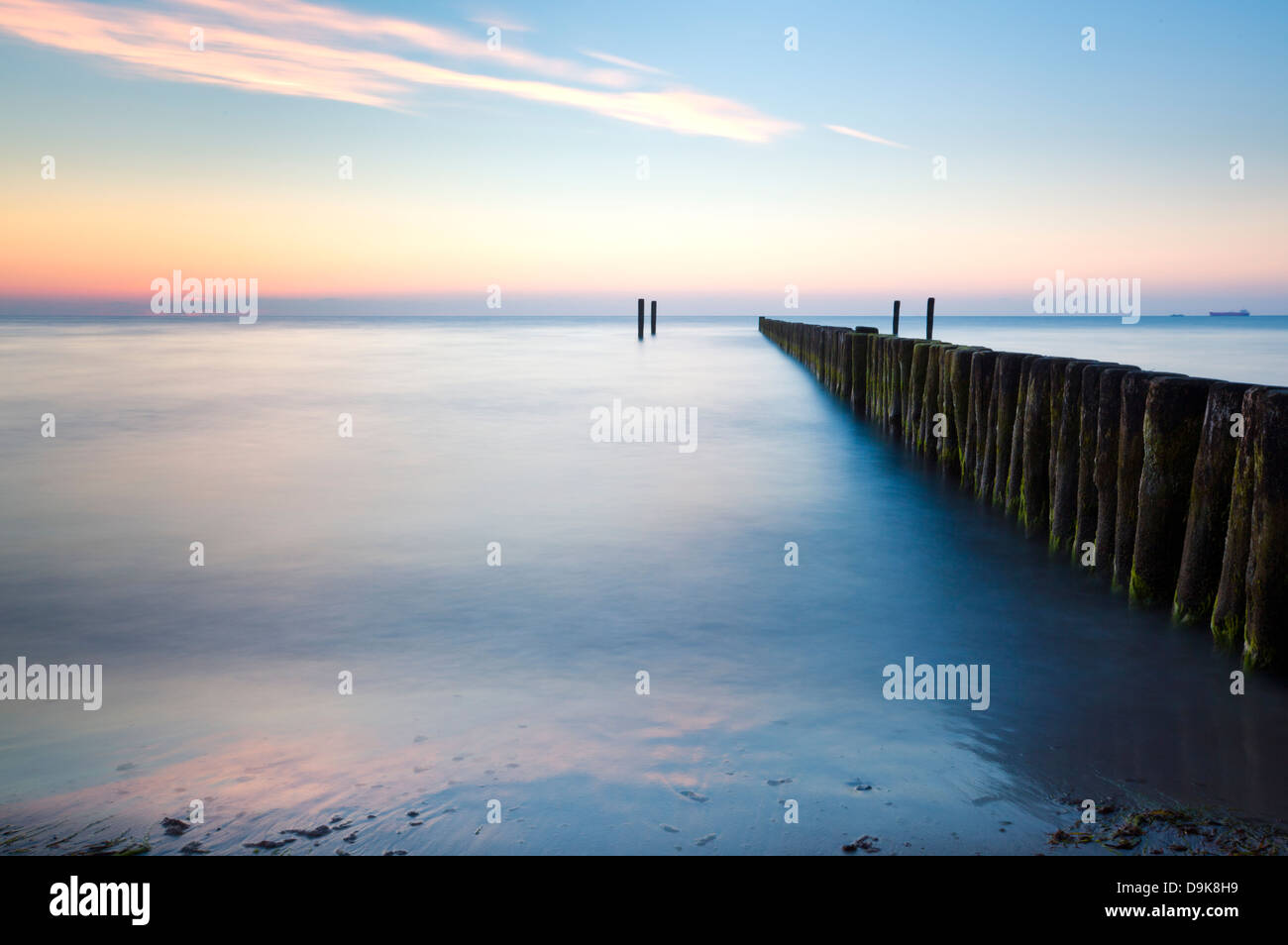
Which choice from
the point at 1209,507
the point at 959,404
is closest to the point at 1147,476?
the point at 1209,507

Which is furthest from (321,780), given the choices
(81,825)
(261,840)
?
(81,825)

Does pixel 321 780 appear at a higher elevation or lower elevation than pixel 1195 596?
lower

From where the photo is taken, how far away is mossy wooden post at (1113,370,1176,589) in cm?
482

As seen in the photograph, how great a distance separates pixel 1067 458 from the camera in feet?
18.8

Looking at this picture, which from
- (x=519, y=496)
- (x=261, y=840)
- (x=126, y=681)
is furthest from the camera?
(x=519, y=496)

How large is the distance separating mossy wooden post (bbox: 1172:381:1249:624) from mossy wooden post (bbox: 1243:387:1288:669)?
0.90ft

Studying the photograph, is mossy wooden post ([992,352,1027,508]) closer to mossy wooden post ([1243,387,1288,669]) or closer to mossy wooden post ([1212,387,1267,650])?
mossy wooden post ([1212,387,1267,650])

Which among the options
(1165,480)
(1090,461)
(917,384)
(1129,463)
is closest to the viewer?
(1165,480)

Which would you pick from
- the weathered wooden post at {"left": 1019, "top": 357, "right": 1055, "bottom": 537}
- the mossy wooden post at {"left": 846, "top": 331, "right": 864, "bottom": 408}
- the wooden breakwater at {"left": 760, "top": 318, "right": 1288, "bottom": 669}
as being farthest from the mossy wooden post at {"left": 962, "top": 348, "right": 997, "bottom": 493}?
the mossy wooden post at {"left": 846, "top": 331, "right": 864, "bottom": 408}

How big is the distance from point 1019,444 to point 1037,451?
1.02ft

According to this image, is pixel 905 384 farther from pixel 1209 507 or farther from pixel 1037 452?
pixel 1209 507

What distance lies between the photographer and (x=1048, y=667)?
4145mm
